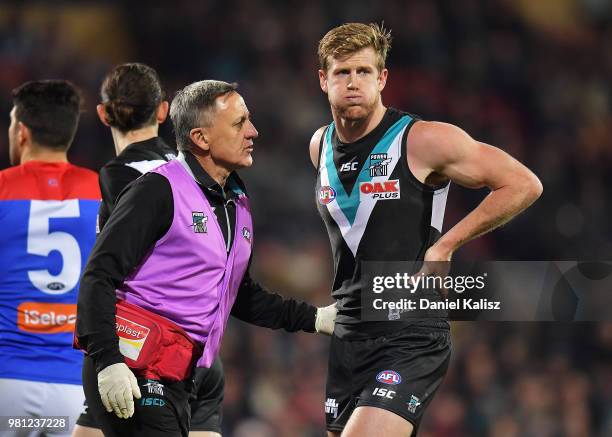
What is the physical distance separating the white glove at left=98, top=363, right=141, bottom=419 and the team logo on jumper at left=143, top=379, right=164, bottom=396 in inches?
7.0

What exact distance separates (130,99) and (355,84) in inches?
52.3

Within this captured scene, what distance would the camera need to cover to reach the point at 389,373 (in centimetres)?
431

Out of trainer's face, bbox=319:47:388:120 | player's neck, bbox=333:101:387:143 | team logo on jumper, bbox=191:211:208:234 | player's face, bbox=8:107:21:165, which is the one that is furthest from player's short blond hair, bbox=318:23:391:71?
player's face, bbox=8:107:21:165

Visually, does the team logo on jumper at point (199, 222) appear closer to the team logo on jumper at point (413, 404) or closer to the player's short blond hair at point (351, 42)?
the player's short blond hair at point (351, 42)

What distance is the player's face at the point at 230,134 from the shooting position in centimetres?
435

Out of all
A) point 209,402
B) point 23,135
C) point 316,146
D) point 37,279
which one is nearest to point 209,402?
point 209,402

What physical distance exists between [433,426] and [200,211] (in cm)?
577

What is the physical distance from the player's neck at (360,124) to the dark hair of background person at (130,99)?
112 centimetres

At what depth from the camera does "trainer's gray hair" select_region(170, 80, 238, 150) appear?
14.3 ft

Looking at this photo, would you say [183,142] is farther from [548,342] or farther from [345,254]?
[548,342]

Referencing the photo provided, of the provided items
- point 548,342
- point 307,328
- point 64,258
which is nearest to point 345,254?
point 307,328

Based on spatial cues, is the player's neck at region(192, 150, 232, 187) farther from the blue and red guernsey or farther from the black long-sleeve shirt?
the blue and red guernsey

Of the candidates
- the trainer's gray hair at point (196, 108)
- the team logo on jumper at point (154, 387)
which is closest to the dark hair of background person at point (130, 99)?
the trainer's gray hair at point (196, 108)

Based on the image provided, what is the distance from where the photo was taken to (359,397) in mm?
4387
